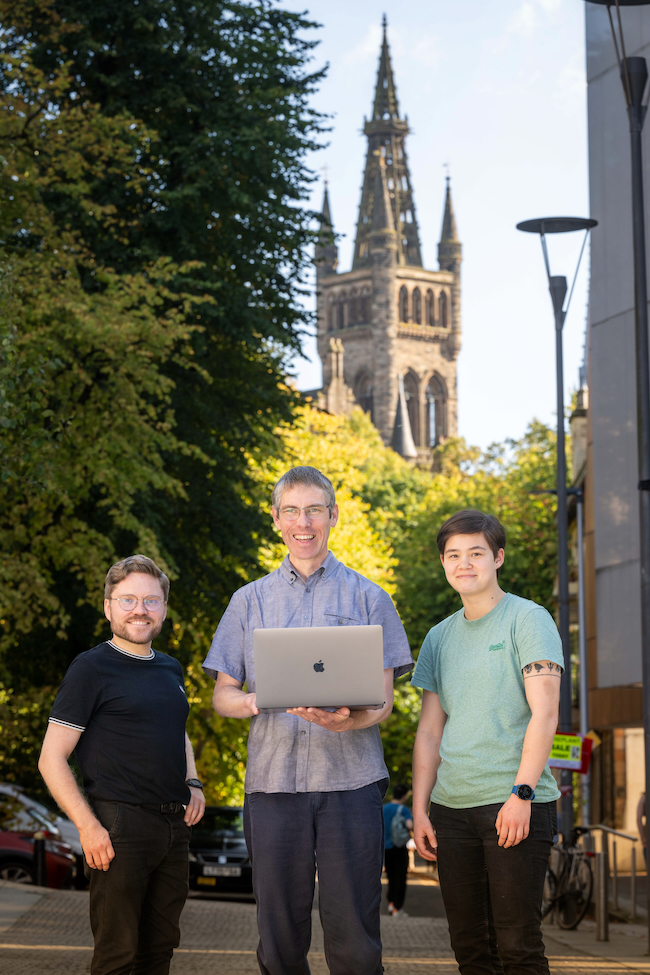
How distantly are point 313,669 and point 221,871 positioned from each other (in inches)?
698

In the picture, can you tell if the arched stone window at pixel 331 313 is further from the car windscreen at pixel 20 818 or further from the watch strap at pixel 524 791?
the watch strap at pixel 524 791

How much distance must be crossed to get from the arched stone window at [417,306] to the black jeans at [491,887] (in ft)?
425

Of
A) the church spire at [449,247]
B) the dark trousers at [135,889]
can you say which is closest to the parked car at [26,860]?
the dark trousers at [135,889]

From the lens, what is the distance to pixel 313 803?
182 inches

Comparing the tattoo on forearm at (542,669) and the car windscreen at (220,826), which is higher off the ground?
the tattoo on forearm at (542,669)

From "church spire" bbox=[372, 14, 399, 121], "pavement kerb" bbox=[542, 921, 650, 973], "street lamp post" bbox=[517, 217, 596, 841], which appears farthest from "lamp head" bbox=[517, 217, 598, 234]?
"church spire" bbox=[372, 14, 399, 121]

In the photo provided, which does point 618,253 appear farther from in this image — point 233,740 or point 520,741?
point 520,741

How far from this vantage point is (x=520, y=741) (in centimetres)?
466

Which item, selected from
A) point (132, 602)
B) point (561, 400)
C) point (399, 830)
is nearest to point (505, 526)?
point (561, 400)

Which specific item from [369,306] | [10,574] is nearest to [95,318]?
[10,574]

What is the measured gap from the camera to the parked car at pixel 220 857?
69.6 feet

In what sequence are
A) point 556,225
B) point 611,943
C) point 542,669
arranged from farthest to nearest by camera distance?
1. point 556,225
2. point 611,943
3. point 542,669

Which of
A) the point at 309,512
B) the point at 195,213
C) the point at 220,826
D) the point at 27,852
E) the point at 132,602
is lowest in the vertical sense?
the point at 220,826

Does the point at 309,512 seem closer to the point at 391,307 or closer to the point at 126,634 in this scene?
the point at 126,634
